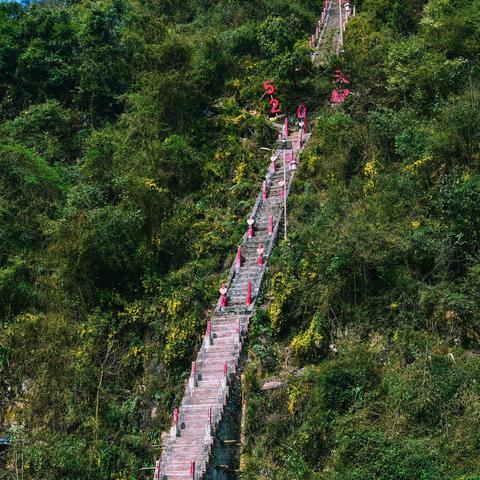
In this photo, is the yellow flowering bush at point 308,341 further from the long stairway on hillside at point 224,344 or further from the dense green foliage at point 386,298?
the long stairway on hillside at point 224,344

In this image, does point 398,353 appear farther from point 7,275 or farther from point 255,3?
point 255,3

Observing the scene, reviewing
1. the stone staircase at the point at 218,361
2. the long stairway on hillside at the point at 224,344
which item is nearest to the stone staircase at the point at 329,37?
the long stairway on hillside at the point at 224,344

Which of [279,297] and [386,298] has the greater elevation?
[279,297]

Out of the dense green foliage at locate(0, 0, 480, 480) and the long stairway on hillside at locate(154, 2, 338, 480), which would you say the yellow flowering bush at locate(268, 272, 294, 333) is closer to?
the dense green foliage at locate(0, 0, 480, 480)

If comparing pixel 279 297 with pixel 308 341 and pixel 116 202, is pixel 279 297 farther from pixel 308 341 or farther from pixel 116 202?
pixel 116 202

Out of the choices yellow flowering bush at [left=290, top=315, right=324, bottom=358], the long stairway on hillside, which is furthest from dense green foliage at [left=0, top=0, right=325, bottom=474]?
yellow flowering bush at [left=290, top=315, right=324, bottom=358]

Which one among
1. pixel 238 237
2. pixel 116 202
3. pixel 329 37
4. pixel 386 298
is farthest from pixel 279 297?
pixel 329 37

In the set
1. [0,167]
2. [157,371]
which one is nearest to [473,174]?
[157,371]
